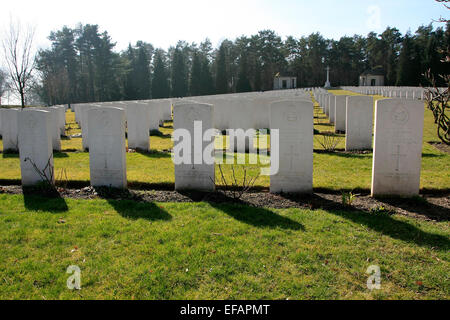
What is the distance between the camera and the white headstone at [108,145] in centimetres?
663

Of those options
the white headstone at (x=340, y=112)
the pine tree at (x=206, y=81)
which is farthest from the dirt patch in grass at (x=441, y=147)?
the pine tree at (x=206, y=81)

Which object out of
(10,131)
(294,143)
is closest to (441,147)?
(294,143)

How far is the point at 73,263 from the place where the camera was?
12.8 ft

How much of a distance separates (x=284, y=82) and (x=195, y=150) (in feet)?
226

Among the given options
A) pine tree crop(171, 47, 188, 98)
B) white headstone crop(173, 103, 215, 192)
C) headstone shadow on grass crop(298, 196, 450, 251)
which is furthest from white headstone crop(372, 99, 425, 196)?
pine tree crop(171, 47, 188, 98)

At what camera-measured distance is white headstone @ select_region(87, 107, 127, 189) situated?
6633mm

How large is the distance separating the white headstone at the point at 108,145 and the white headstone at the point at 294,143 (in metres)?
2.90

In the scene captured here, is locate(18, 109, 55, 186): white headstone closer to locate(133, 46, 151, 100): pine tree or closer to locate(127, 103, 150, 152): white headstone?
locate(127, 103, 150, 152): white headstone

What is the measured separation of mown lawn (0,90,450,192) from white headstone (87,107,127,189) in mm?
481

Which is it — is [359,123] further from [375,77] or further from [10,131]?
[375,77]

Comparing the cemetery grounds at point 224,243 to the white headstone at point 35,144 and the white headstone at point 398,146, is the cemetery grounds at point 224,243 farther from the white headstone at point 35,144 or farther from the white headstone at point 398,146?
the white headstone at point 35,144

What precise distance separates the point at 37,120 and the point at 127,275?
4586 mm

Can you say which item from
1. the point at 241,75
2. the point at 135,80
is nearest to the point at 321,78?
the point at 241,75
